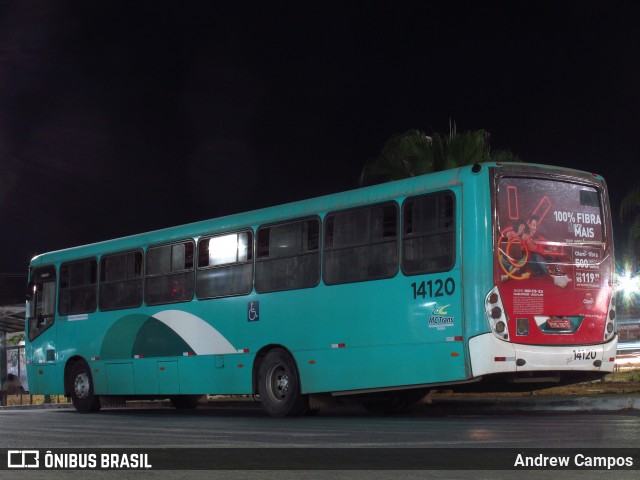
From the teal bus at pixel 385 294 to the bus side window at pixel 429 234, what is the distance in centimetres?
2

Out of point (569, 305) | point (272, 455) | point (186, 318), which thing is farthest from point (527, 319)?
point (186, 318)

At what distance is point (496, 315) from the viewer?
1409cm

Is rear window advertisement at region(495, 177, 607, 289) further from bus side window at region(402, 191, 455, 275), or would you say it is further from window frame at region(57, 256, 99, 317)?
window frame at region(57, 256, 99, 317)

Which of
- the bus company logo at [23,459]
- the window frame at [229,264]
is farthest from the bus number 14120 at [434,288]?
the bus company logo at [23,459]

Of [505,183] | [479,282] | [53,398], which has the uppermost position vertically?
[505,183]

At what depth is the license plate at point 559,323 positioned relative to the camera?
1457 centimetres

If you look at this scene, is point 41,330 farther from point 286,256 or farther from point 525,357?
point 525,357

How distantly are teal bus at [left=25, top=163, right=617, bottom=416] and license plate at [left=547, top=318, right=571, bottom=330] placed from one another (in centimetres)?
2

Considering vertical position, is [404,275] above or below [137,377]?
above

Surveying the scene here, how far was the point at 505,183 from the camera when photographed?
14.5 meters

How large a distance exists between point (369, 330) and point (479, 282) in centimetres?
233

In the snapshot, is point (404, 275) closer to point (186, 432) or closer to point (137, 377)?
point (186, 432)

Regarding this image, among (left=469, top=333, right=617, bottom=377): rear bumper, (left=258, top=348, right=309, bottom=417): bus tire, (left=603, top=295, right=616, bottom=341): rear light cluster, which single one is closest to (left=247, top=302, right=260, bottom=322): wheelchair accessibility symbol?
(left=258, top=348, right=309, bottom=417): bus tire

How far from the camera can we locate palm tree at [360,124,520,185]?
2173 centimetres
